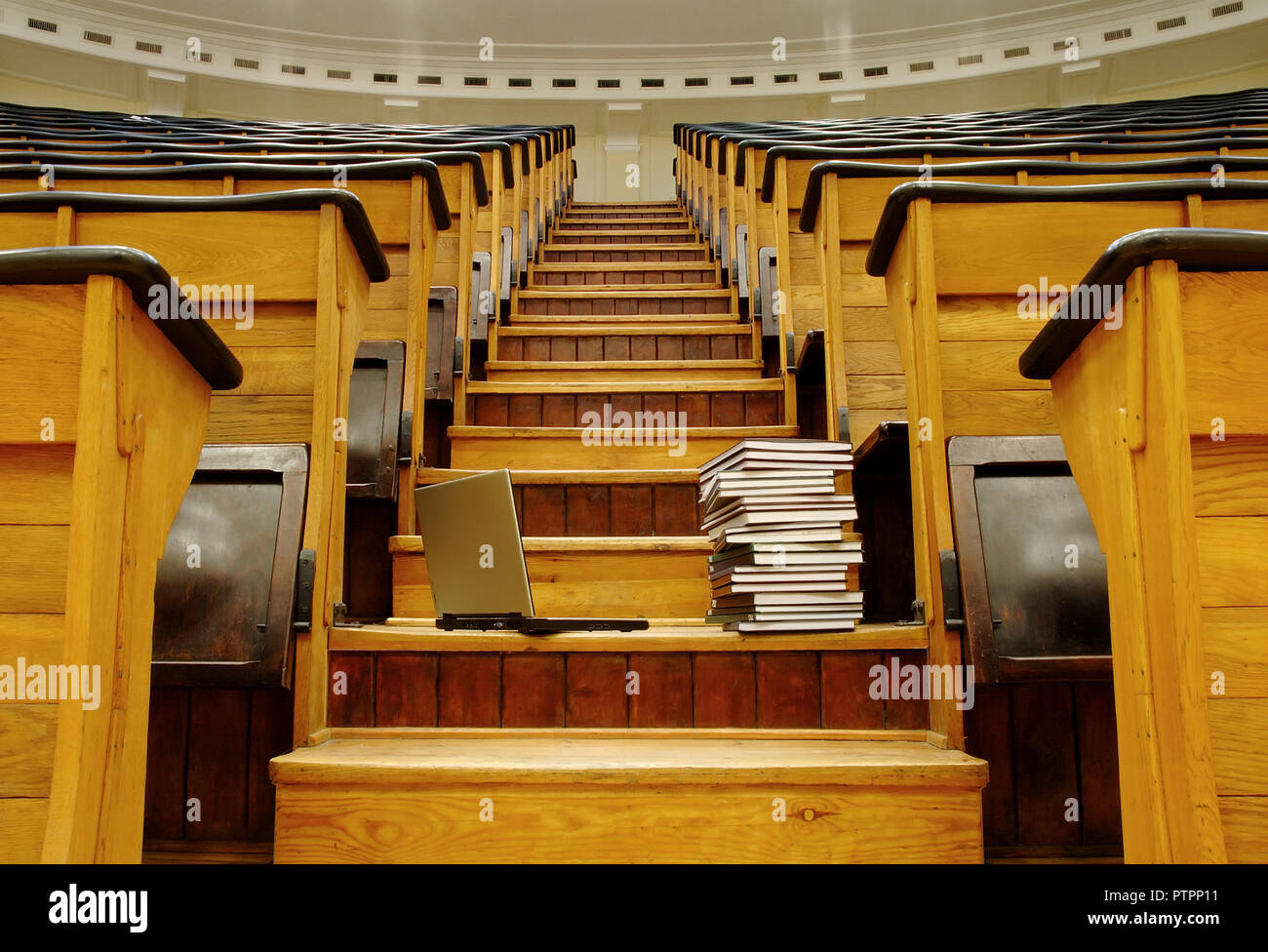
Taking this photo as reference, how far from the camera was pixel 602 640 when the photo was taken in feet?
2.16

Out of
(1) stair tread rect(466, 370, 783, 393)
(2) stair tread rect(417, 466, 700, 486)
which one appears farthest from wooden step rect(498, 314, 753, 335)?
(2) stair tread rect(417, 466, 700, 486)

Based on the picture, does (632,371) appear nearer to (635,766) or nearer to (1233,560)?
(635,766)

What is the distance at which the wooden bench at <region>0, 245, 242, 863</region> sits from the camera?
42cm

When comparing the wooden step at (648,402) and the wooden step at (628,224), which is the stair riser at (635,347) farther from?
the wooden step at (628,224)

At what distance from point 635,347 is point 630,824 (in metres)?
0.96

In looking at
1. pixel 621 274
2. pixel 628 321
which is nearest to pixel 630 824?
pixel 628 321

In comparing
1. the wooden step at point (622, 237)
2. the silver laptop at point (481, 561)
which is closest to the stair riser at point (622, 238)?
the wooden step at point (622, 237)

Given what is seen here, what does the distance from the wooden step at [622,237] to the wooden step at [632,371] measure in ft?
3.70

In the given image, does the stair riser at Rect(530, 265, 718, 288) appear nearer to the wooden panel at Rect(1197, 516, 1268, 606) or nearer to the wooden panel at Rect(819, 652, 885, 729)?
the wooden panel at Rect(819, 652, 885, 729)

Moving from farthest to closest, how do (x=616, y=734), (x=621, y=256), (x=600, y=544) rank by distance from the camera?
(x=621, y=256), (x=600, y=544), (x=616, y=734)

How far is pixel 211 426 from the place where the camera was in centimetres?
74

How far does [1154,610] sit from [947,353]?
349 millimetres

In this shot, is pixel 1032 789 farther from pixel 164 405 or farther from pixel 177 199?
pixel 177 199
